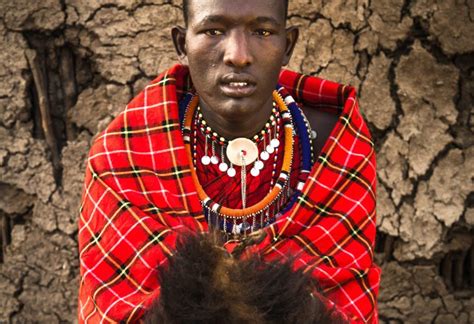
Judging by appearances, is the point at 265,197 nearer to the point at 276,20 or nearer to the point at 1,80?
the point at 276,20

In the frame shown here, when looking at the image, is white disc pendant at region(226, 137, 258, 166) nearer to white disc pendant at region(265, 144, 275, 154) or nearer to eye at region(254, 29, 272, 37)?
white disc pendant at region(265, 144, 275, 154)

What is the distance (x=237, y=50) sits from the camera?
1.97 meters

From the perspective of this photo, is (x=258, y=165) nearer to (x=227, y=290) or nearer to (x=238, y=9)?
(x=238, y=9)

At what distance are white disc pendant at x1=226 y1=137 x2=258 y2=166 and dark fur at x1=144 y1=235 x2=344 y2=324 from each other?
2.21ft

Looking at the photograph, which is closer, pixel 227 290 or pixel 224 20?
pixel 227 290

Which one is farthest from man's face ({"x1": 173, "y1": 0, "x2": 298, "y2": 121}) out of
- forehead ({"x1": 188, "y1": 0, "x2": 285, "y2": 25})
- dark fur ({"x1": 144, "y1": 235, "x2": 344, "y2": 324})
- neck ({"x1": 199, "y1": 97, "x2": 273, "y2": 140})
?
dark fur ({"x1": 144, "y1": 235, "x2": 344, "y2": 324})

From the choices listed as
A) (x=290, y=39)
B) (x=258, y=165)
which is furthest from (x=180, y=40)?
(x=258, y=165)

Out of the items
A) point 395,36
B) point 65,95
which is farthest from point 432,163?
point 65,95

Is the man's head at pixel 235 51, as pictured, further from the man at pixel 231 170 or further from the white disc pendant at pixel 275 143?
the white disc pendant at pixel 275 143

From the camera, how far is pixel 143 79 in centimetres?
277

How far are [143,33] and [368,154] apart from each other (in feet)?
3.20

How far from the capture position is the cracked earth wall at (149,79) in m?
2.70

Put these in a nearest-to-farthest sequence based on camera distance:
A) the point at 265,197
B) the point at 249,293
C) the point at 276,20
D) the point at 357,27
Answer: the point at 249,293, the point at 276,20, the point at 265,197, the point at 357,27

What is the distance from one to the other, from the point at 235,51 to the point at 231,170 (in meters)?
0.39
